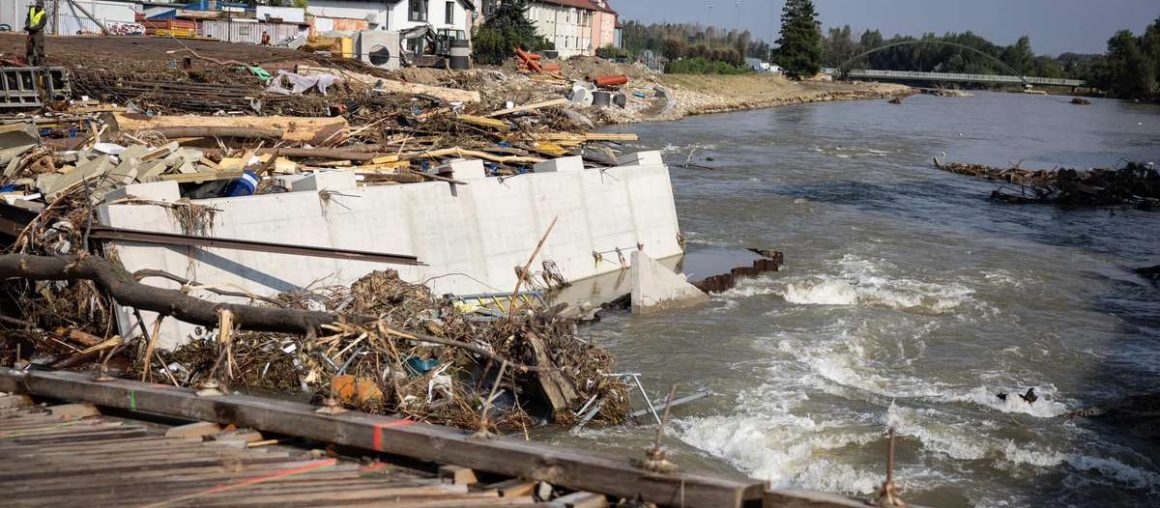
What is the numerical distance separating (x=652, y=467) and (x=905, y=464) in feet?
20.2

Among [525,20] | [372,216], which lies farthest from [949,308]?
[525,20]

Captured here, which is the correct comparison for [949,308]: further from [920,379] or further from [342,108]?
[342,108]

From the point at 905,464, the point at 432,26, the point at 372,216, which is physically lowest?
the point at 905,464

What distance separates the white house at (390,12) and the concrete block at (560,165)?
34281mm

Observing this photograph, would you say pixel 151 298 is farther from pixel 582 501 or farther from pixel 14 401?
pixel 582 501

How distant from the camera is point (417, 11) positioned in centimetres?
5181

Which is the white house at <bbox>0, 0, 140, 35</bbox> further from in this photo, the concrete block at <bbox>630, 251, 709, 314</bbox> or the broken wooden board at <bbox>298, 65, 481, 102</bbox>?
the concrete block at <bbox>630, 251, 709, 314</bbox>

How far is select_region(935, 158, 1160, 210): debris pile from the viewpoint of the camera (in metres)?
30.4

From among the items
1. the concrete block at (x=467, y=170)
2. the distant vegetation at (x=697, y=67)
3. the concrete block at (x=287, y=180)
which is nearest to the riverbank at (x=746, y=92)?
the distant vegetation at (x=697, y=67)

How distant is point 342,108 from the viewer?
23344 mm

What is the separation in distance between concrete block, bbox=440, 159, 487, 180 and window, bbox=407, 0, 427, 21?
37.6 metres

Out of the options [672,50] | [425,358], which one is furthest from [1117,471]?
[672,50]

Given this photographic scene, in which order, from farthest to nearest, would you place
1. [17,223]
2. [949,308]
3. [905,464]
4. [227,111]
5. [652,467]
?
[227,111] < [949,308] < [17,223] < [905,464] < [652,467]

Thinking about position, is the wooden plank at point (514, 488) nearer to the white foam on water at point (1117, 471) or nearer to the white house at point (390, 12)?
the white foam on water at point (1117, 471)
